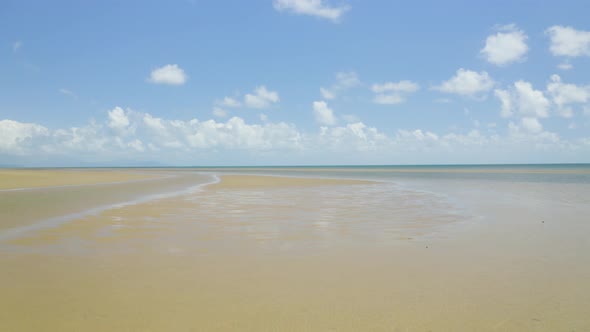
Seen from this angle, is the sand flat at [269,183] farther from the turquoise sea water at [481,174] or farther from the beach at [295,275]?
the beach at [295,275]

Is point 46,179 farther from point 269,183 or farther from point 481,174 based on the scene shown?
point 481,174

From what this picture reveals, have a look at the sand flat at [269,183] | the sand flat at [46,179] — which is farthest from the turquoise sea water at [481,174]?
the sand flat at [46,179]

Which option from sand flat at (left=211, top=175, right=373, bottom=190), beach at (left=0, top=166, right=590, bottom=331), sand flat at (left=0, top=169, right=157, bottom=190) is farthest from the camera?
sand flat at (left=211, top=175, right=373, bottom=190)

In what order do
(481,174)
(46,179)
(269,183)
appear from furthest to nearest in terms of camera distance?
(481,174)
(46,179)
(269,183)

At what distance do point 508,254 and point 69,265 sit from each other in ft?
29.3

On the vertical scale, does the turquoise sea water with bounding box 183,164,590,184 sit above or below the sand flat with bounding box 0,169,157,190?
above

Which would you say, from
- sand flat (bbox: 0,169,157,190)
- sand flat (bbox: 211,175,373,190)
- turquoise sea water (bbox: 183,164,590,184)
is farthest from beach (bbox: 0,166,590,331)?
turquoise sea water (bbox: 183,164,590,184)

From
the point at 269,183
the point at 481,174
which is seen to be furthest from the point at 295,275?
the point at 481,174

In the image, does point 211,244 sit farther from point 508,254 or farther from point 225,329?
point 508,254

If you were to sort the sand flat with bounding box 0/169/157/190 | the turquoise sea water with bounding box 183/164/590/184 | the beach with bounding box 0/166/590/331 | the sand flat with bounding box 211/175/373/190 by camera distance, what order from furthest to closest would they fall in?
the turquoise sea water with bounding box 183/164/590/184, the sand flat with bounding box 211/175/373/190, the sand flat with bounding box 0/169/157/190, the beach with bounding box 0/166/590/331

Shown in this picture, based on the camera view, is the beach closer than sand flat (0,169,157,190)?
Yes

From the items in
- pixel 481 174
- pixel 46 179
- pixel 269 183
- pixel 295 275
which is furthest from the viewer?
pixel 481 174

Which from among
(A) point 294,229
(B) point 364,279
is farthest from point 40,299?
(A) point 294,229

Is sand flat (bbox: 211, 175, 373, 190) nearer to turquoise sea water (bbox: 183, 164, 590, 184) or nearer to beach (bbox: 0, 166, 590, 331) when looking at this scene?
turquoise sea water (bbox: 183, 164, 590, 184)
